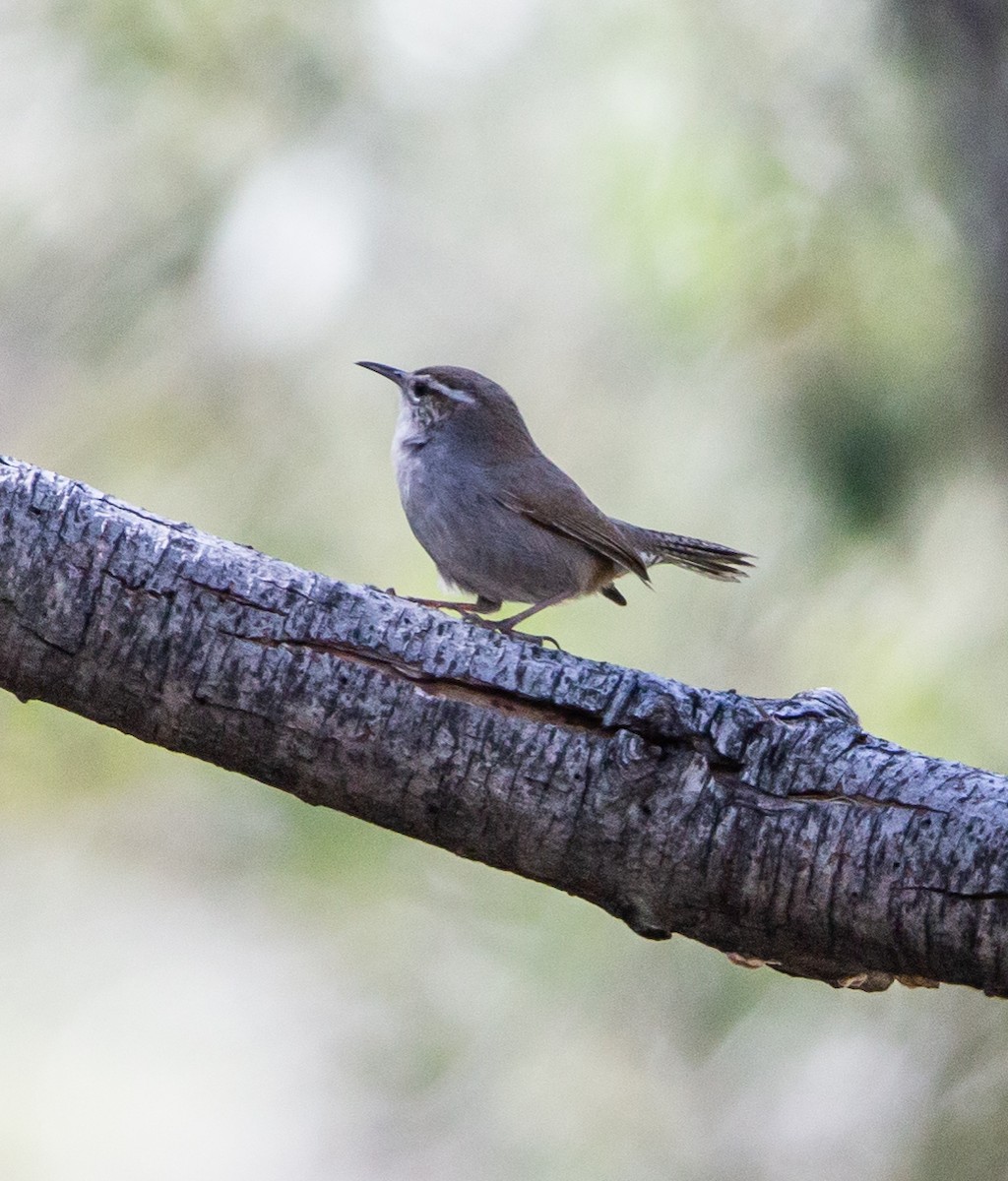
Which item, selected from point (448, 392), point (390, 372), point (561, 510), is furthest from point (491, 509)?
point (390, 372)

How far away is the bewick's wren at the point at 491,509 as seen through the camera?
395 centimetres

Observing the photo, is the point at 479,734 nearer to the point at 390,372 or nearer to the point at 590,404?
Answer: the point at 390,372

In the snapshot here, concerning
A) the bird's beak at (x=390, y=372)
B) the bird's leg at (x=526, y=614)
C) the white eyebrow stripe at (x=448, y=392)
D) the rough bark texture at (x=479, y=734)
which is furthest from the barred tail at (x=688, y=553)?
the rough bark texture at (x=479, y=734)

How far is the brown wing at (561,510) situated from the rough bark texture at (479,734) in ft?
5.32

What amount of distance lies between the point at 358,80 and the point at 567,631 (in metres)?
2.03

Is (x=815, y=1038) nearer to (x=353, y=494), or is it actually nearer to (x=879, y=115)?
(x=353, y=494)

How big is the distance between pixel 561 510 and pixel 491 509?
0.22 m

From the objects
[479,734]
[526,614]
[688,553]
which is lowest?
[479,734]

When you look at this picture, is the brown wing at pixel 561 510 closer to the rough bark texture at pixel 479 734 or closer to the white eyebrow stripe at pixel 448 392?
the white eyebrow stripe at pixel 448 392

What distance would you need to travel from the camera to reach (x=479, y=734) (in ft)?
7.55

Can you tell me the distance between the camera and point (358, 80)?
4.52 metres

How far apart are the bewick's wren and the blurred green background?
1.58ft

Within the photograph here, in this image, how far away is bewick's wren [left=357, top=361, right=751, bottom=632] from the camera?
3946 millimetres

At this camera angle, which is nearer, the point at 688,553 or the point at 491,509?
the point at 491,509
